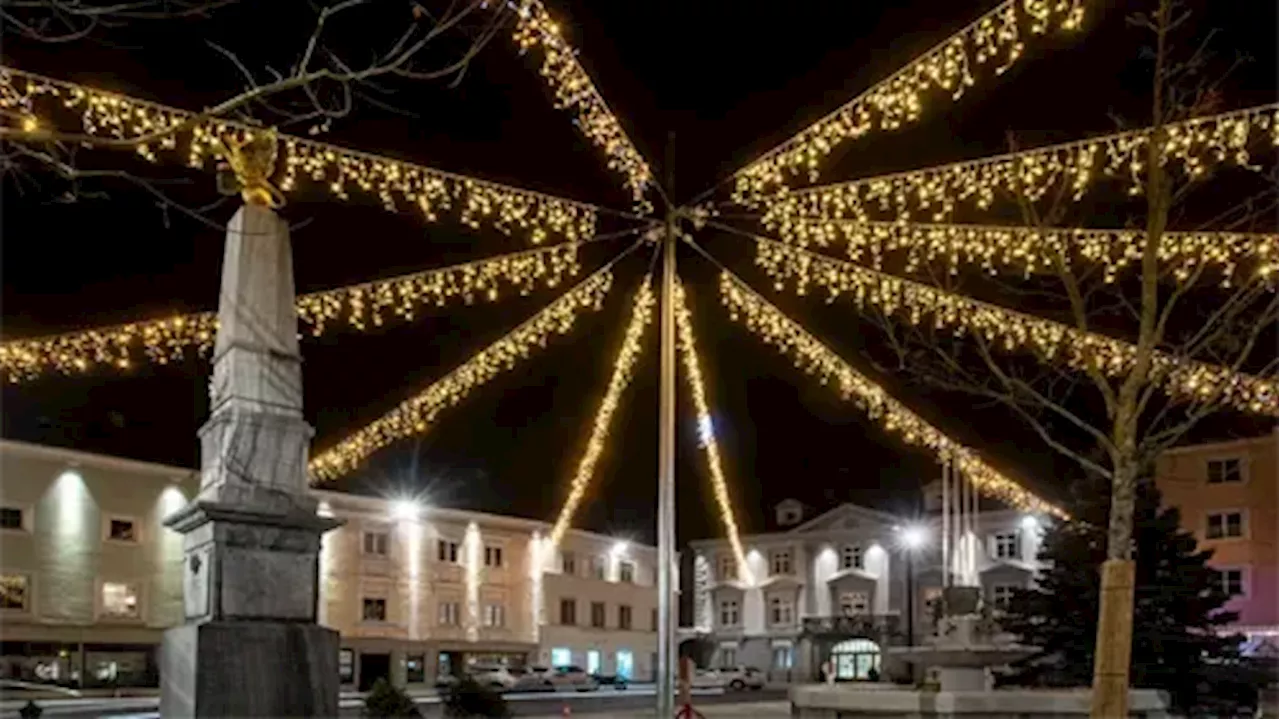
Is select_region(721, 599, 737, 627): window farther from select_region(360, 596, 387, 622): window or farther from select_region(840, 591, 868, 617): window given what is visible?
select_region(360, 596, 387, 622): window

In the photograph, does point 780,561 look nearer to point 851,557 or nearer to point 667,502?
point 851,557

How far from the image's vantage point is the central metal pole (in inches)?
627

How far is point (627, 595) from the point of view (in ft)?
228

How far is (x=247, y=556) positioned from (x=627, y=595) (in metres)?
57.9

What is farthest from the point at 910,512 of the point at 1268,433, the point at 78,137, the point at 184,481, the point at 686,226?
the point at 78,137

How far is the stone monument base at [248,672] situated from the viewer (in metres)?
11.8

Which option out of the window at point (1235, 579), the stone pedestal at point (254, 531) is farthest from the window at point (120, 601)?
the window at point (1235, 579)

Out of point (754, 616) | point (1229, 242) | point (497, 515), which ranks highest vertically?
point (1229, 242)

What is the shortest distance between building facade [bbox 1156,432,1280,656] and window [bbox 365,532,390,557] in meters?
29.7

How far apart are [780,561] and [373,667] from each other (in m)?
27.9

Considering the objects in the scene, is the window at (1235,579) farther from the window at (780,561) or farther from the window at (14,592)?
the window at (14,592)

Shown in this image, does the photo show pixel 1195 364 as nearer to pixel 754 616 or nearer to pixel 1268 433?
pixel 1268 433

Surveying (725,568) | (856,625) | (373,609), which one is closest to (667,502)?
(373,609)

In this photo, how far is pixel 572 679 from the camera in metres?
55.7
